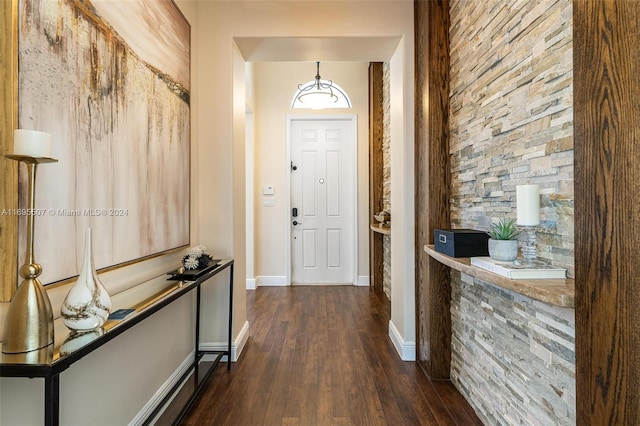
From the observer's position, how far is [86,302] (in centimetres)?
94

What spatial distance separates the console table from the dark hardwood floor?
0.48 feet

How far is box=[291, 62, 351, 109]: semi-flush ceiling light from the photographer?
12.9 ft

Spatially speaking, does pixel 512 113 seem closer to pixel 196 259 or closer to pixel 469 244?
pixel 469 244

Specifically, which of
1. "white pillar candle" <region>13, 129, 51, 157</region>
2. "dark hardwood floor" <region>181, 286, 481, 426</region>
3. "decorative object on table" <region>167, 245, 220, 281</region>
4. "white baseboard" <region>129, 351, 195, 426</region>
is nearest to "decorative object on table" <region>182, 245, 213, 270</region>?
"decorative object on table" <region>167, 245, 220, 281</region>

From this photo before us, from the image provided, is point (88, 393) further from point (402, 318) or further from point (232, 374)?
point (402, 318)

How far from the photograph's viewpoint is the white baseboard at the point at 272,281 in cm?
416

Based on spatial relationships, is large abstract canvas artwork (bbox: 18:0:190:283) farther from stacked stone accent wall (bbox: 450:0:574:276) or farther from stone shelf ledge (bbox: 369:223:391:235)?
stone shelf ledge (bbox: 369:223:391:235)

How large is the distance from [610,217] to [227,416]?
1848mm

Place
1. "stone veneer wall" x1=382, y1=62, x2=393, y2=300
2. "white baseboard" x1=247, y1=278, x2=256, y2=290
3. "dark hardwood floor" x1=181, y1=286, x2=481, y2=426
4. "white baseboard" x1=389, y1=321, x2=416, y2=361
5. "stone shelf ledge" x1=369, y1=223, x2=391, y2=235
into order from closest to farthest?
"dark hardwood floor" x1=181, y1=286, x2=481, y2=426, "white baseboard" x1=389, y1=321, x2=416, y2=361, "stone shelf ledge" x1=369, y1=223, x2=391, y2=235, "stone veneer wall" x1=382, y1=62, x2=393, y2=300, "white baseboard" x1=247, y1=278, x2=256, y2=290

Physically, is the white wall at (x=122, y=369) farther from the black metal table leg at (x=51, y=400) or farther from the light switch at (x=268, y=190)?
the light switch at (x=268, y=190)

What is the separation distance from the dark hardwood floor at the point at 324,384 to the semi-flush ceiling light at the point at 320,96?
2.73m

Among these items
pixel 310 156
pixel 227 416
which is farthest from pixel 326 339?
pixel 310 156

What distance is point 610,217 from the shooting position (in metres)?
0.74

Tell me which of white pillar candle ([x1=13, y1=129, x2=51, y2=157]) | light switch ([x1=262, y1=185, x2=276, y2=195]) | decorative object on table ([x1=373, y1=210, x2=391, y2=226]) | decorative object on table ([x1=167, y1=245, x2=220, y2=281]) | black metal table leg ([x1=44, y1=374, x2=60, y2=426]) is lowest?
black metal table leg ([x1=44, y1=374, x2=60, y2=426])
